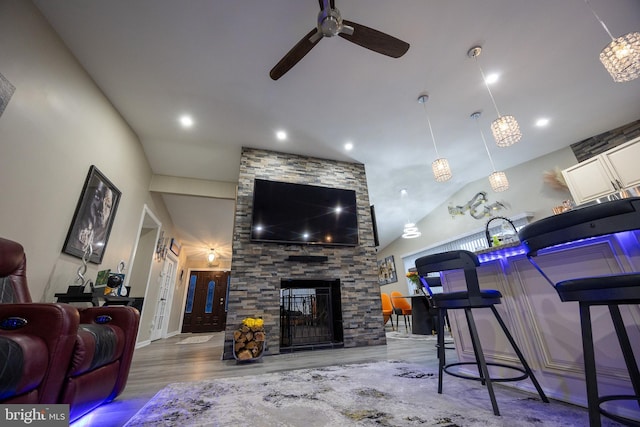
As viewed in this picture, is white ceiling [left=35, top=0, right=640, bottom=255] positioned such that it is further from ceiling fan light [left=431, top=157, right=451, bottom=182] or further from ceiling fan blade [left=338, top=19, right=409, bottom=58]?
ceiling fan light [left=431, top=157, right=451, bottom=182]

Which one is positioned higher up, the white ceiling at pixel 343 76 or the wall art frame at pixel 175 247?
the white ceiling at pixel 343 76

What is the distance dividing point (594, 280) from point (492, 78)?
126 inches

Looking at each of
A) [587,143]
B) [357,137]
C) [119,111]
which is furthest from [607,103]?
[119,111]

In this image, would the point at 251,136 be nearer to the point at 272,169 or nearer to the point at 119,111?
the point at 272,169

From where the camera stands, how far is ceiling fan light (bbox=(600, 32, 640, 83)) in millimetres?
1830

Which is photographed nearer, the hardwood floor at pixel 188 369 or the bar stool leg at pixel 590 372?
the bar stool leg at pixel 590 372

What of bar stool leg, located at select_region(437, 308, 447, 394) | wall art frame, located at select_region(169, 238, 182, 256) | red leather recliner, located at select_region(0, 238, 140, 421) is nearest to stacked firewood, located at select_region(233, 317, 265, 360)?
red leather recliner, located at select_region(0, 238, 140, 421)

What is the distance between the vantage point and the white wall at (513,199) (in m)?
4.60

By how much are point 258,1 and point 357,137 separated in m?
2.33

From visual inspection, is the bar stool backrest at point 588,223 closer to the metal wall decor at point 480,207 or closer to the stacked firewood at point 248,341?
the stacked firewood at point 248,341

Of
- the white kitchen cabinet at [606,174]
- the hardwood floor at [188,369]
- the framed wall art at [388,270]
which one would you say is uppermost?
the white kitchen cabinet at [606,174]

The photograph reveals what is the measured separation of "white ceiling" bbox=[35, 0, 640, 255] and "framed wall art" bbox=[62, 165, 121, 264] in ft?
3.66

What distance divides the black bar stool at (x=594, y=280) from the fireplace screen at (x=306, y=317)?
3.08 metres

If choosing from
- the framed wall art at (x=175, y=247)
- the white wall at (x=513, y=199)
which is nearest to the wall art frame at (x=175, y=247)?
the framed wall art at (x=175, y=247)
